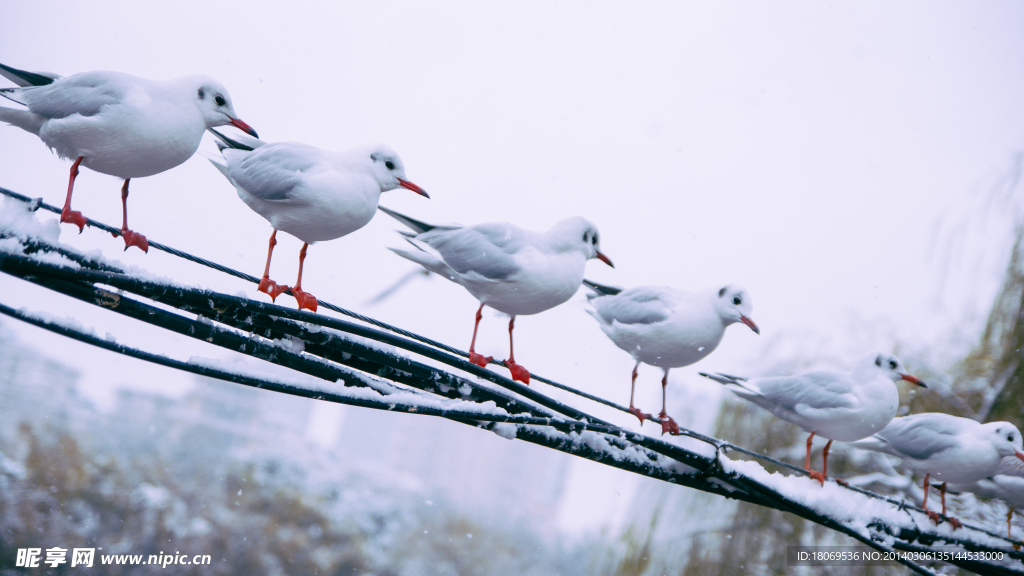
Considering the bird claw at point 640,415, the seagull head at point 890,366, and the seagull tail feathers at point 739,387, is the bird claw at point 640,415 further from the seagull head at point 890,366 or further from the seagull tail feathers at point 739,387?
the seagull head at point 890,366

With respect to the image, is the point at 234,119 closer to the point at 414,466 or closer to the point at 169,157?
the point at 169,157

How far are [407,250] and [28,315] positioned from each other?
44.9 inches

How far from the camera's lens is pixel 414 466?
14.5 meters

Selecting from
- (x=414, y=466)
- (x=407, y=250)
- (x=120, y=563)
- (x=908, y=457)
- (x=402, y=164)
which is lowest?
(x=120, y=563)

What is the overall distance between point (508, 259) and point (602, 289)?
639mm

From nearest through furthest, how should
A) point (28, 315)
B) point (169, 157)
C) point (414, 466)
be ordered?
point (28, 315)
point (169, 157)
point (414, 466)

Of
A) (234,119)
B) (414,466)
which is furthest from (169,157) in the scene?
(414,466)

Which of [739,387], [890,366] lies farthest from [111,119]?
[890,366]

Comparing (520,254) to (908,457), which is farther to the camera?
(908,457)

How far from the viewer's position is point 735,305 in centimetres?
224

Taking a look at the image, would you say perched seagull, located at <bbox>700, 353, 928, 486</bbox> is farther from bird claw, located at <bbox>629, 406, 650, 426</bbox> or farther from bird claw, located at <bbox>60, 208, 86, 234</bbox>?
bird claw, located at <bbox>60, 208, 86, 234</bbox>

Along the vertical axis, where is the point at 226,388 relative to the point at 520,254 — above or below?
below

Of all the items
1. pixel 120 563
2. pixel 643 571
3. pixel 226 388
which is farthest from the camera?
pixel 226 388

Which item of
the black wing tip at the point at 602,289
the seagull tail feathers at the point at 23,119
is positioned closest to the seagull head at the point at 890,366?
the black wing tip at the point at 602,289
